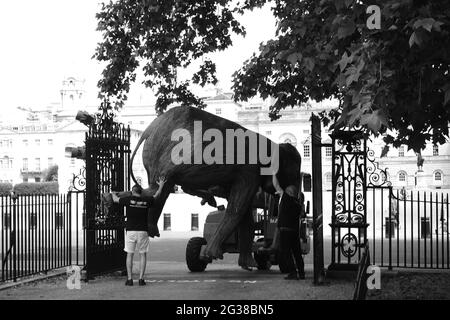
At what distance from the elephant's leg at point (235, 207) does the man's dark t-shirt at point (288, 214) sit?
2169 millimetres

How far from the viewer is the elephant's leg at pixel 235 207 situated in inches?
551

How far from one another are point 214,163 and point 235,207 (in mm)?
1076

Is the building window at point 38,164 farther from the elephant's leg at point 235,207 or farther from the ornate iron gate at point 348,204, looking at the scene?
the ornate iron gate at point 348,204

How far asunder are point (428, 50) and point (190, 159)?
6.47 meters

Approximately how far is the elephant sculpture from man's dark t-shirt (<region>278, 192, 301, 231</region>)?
2.20 m

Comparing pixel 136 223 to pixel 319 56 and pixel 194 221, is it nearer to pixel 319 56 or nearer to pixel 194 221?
pixel 319 56

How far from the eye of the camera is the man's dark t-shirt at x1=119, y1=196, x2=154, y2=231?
1155cm

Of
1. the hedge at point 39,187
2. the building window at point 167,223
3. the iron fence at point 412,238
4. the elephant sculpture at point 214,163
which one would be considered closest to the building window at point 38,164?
the hedge at point 39,187

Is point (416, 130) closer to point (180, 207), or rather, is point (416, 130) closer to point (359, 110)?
point (359, 110)

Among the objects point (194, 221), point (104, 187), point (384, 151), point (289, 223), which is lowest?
point (194, 221)

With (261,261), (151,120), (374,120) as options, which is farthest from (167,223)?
(374,120)

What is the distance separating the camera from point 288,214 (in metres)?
12.0

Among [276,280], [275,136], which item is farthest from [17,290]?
[275,136]

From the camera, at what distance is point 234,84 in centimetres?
1739
